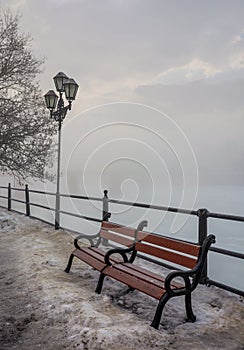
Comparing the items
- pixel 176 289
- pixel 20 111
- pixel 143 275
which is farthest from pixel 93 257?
pixel 20 111

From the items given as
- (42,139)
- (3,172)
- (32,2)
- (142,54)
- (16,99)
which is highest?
(32,2)

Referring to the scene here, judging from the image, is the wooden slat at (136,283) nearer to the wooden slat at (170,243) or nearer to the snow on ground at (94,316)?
the snow on ground at (94,316)

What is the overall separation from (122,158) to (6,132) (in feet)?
16.2

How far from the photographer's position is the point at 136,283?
11.8ft

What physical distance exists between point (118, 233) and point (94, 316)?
63.3 inches

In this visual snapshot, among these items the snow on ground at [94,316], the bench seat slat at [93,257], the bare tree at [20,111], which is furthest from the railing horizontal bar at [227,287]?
the bare tree at [20,111]

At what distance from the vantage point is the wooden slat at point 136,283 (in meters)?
3.36

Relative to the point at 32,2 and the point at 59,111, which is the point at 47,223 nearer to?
the point at 59,111

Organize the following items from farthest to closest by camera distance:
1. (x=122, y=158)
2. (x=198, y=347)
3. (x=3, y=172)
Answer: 1. (x=3, y=172)
2. (x=122, y=158)
3. (x=198, y=347)

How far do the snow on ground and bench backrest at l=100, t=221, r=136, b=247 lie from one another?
60 centimetres

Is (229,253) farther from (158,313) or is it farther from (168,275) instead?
(158,313)

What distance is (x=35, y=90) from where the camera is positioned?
1215 cm

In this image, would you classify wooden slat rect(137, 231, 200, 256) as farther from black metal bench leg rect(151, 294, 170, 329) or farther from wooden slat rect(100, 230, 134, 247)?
black metal bench leg rect(151, 294, 170, 329)

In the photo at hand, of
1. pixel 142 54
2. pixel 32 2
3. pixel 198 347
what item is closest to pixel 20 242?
pixel 198 347
